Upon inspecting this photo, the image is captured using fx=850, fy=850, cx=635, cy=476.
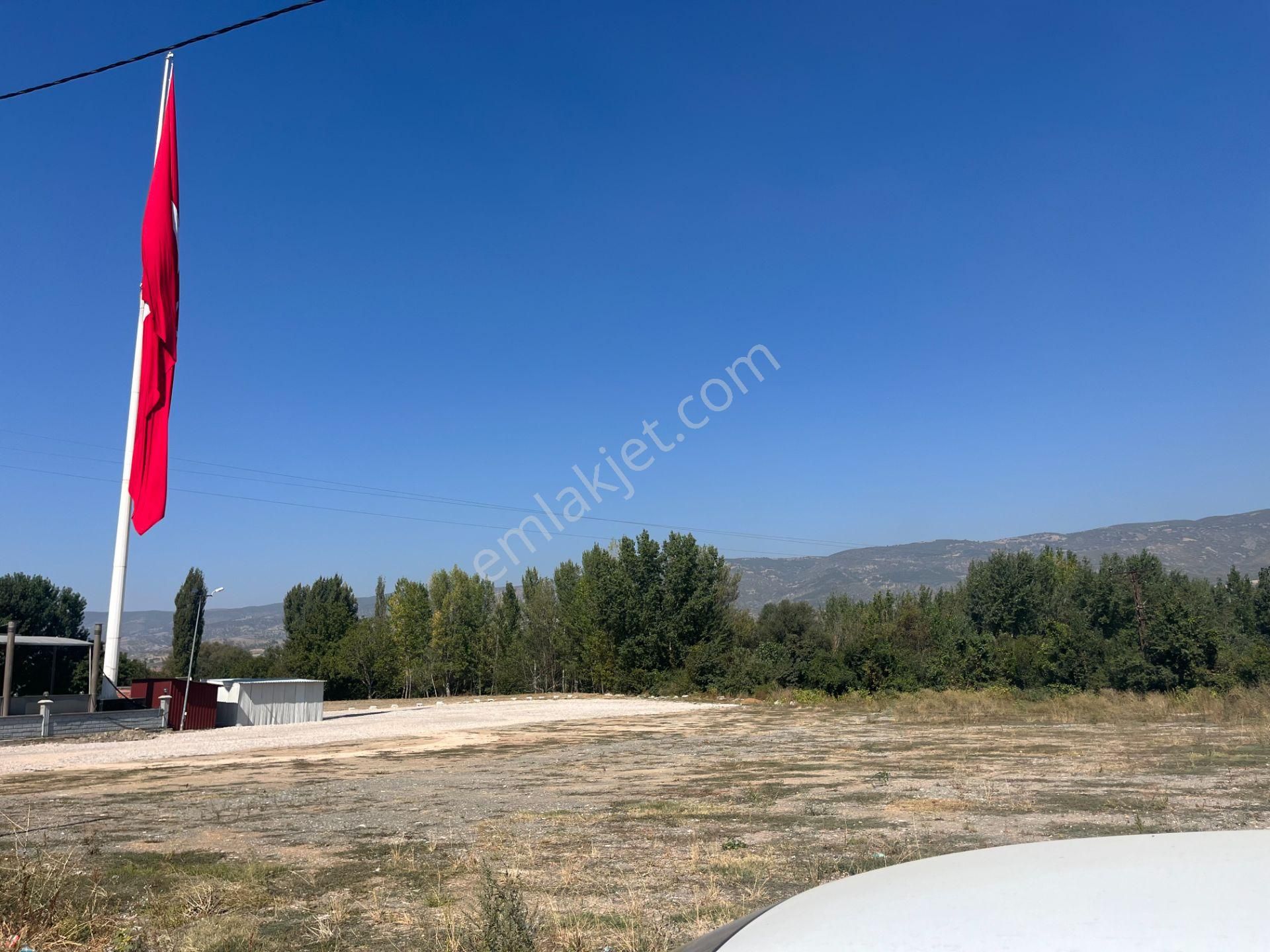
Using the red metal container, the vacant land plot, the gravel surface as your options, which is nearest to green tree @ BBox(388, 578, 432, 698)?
Result: the gravel surface

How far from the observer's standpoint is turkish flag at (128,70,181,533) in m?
27.8

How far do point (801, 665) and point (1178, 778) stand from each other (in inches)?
1468

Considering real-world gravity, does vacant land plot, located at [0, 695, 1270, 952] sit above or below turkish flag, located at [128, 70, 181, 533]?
below

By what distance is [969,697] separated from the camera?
37188 millimetres

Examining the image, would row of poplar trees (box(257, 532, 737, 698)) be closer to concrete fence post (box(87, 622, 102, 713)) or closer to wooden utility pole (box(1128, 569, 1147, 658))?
wooden utility pole (box(1128, 569, 1147, 658))

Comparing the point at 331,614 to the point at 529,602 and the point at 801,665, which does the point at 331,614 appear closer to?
the point at 529,602

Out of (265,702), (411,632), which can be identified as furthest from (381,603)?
(265,702)

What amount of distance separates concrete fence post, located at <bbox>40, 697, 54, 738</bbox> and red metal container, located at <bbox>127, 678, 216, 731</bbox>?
12.5 feet

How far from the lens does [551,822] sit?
1065 centimetres

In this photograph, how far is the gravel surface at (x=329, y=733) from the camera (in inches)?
814

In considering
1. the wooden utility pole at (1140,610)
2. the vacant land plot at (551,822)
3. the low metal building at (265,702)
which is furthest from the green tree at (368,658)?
the wooden utility pole at (1140,610)

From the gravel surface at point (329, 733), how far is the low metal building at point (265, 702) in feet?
2.22

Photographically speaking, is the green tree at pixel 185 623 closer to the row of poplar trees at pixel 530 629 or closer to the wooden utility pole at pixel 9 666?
the row of poplar trees at pixel 530 629

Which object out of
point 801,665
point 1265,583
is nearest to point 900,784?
point 801,665
